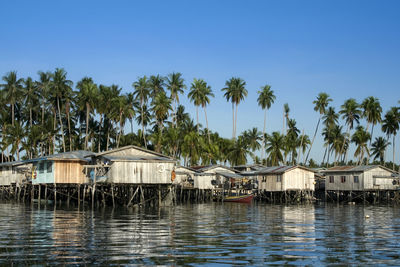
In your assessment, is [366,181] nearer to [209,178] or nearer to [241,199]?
[241,199]

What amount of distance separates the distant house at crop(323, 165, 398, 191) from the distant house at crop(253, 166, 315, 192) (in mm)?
6687

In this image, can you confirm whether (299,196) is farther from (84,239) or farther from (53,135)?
(84,239)

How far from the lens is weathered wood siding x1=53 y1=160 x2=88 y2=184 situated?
52.6 m

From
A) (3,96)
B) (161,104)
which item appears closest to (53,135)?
(3,96)

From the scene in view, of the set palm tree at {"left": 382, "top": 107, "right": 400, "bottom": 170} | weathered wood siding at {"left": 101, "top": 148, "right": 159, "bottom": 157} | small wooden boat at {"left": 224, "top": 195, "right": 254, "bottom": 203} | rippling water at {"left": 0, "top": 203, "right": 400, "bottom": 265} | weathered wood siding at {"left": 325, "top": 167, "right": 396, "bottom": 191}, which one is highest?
palm tree at {"left": 382, "top": 107, "right": 400, "bottom": 170}

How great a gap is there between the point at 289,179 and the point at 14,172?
39.3 m

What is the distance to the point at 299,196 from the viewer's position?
70125 mm

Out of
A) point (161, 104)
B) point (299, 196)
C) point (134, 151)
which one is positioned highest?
point (161, 104)

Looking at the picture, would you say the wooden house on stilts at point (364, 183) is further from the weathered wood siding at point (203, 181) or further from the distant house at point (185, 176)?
the distant house at point (185, 176)

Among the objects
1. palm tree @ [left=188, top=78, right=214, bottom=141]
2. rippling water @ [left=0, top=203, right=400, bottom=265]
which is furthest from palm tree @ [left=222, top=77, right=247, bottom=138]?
rippling water @ [left=0, top=203, right=400, bottom=265]

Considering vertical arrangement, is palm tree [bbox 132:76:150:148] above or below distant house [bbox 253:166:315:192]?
above

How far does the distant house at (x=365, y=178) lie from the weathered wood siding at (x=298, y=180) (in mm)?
6898

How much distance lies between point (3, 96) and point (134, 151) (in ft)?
135

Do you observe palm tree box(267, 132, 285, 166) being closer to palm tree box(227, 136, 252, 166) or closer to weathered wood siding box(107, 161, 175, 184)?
palm tree box(227, 136, 252, 166)
